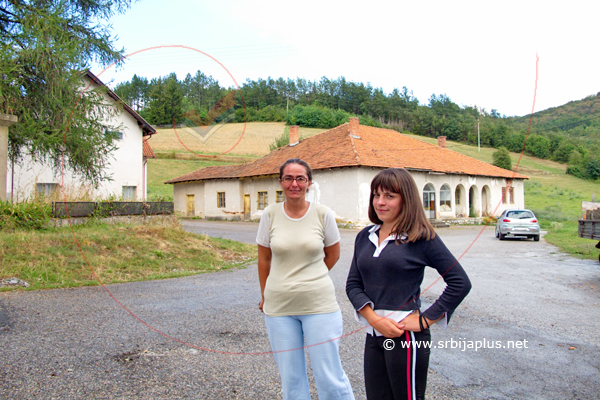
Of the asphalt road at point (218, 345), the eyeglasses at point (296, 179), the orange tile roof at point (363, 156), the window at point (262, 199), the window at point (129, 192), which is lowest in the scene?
the asphalt road at point (218, 345)

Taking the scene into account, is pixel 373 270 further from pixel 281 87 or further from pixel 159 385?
pixel 281 87

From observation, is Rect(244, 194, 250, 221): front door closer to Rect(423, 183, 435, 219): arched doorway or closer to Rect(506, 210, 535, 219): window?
Rect(423, 183, 435, 219): arched doorway

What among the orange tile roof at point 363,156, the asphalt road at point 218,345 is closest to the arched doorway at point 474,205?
the orange tile roof at point 363,156

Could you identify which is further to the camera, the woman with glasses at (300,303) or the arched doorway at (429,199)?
the arched doorway at (429,199)

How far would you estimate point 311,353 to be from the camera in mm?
2436

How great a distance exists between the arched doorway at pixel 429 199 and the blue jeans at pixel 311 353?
88.2ft

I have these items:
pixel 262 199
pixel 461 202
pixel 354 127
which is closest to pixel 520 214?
pixel 461 202

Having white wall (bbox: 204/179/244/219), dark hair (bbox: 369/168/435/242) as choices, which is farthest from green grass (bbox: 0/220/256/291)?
white wall (bbox: 204/179/244/219)

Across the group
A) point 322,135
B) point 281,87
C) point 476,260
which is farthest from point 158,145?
point 476,260

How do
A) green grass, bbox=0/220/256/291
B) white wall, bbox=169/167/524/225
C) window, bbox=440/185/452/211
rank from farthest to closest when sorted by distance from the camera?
window, bbox=440/185/452/211 → white wall, bbox=169/167/524/225 → green grass, bbox=0/220/256/291

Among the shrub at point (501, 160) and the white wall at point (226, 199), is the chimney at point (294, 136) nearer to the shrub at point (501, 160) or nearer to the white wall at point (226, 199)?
the white wall at point (226, 199)

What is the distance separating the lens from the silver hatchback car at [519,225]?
698 inches

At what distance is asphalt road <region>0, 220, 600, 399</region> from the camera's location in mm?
3189

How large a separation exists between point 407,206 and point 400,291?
0.45m
